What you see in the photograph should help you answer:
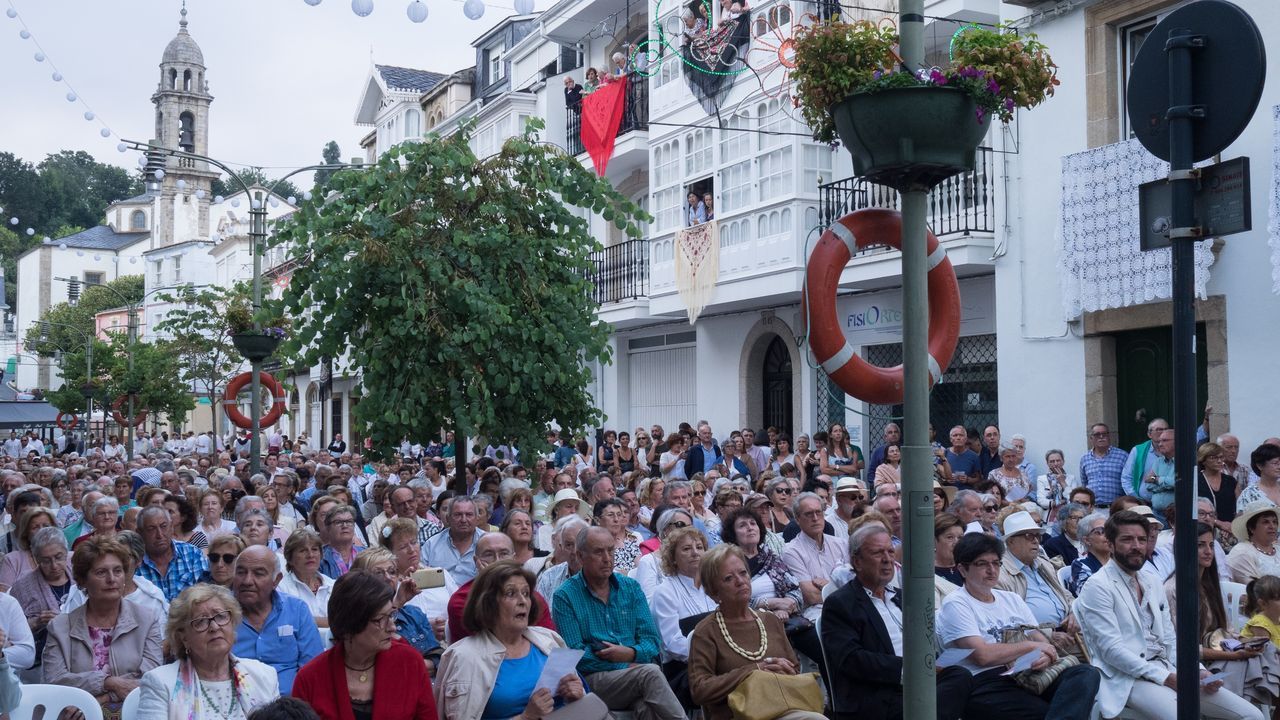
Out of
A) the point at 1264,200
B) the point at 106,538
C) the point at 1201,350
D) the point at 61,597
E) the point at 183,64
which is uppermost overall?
the point at 183,64

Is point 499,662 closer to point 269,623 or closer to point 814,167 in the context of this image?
point 269,623

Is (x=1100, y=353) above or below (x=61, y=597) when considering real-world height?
above

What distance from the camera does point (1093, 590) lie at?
6895 millimetres

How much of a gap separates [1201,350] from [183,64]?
8276cm

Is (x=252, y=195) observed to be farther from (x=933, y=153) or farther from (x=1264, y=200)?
(x=933, y=153)

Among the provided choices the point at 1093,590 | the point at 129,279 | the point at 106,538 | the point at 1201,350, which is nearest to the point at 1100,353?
the point at 1201,350

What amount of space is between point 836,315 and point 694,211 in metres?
17.1

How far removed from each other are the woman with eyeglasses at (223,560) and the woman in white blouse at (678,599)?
8.11ft

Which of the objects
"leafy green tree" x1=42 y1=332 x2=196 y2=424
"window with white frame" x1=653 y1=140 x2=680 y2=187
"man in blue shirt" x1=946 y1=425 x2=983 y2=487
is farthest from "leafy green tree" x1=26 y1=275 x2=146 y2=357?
"man in blue shirt" x1=946 y1=425 x2=983 y2=487

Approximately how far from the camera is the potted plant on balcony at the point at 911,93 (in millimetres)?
4312

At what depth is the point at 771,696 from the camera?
20.3ft

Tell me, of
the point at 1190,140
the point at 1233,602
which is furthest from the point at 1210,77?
the point at 1233,602

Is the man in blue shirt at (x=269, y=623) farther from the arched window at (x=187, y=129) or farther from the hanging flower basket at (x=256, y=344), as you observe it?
the arched window at (x=187, y=129)

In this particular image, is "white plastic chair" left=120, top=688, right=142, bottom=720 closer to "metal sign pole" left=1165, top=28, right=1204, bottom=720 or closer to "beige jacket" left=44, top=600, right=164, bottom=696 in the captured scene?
"beige jacket" left=44, top=600, right=164, bottom=696
